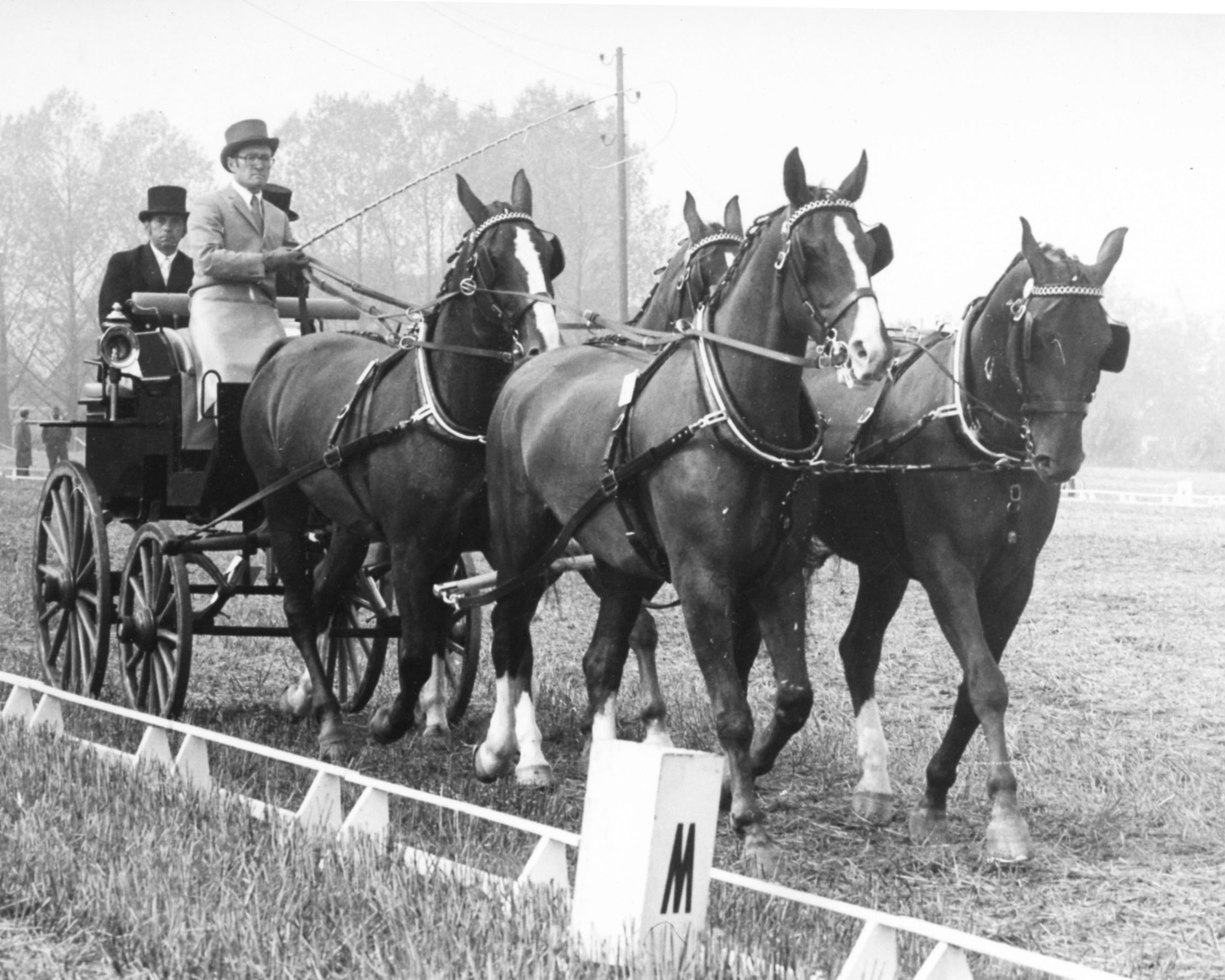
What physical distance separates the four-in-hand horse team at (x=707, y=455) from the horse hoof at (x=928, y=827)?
0.03 ft

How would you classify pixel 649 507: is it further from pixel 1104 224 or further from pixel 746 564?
pixel 1104 224

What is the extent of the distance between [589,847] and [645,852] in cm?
20

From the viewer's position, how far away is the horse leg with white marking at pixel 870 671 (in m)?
6.70

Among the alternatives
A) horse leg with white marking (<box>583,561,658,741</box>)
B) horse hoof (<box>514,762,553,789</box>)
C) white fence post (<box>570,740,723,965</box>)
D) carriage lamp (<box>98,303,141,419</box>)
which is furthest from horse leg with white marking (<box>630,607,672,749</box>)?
white fence post (<box>570,740,723,965</box>)

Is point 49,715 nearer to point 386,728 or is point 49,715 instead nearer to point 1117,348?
point 386,728

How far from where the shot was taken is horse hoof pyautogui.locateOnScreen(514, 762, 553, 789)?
7.05 metres

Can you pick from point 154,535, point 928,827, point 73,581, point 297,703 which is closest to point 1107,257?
Result: point 928,827

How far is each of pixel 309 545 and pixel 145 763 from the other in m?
2.22

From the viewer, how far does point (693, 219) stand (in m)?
8.03

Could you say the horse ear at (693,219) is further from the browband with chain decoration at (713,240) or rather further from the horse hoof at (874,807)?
the horse hoof at (874,807)

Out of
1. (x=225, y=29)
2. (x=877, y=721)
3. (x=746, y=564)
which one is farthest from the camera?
(x=225, y=29)

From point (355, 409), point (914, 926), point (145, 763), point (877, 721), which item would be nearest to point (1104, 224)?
point (877, 721)

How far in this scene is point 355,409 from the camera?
7.52 meters

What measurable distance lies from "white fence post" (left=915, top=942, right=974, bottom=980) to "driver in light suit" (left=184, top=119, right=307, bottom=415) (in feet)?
18.1
